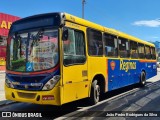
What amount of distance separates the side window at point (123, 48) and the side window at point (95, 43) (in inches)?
97.5

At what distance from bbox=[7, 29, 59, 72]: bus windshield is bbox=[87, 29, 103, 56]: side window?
2.06m

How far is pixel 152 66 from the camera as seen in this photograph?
69.6 feet

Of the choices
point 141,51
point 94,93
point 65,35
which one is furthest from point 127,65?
point 65,35

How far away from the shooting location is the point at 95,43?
11094mm

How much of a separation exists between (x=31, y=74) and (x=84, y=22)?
2772mm

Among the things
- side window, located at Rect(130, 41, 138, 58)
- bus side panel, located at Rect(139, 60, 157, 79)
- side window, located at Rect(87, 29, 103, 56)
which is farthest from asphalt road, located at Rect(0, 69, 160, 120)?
bus side panel, located at Rect(139, 60, 157, 79)

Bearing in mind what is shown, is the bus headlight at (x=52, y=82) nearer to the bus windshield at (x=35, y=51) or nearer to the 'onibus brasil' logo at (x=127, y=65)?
the bus windshield at (x=35, y=51)

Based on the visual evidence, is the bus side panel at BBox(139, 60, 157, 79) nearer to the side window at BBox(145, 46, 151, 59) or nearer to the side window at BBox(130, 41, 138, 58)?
the side window at BBox(145, 46, 151, 59)

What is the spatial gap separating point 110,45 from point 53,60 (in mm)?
4479

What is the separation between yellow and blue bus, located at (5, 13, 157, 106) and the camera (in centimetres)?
866

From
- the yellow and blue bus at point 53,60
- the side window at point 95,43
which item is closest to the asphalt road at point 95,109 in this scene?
the yellow and blue bus at point 53,60

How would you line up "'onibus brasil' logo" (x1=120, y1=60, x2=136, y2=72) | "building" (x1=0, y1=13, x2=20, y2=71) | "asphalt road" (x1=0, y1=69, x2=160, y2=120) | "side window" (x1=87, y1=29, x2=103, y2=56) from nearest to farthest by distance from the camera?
1. "asphalt road" (x1=0, y1=69, x2=160, y2=120)
2. "side window" (x1=87, y1=29, x2=103, y2=56)
3. "'onibus brasil' logo" (x1=120, y1=60, x2=136, y2=72)
4. "building" (x1=0, y1=13, x2=20, y2=71)

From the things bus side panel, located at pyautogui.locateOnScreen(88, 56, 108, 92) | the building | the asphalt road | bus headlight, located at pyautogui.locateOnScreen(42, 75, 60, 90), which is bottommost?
the asphalt road

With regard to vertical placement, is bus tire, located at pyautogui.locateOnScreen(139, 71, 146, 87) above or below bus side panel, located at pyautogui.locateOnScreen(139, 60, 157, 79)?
below
